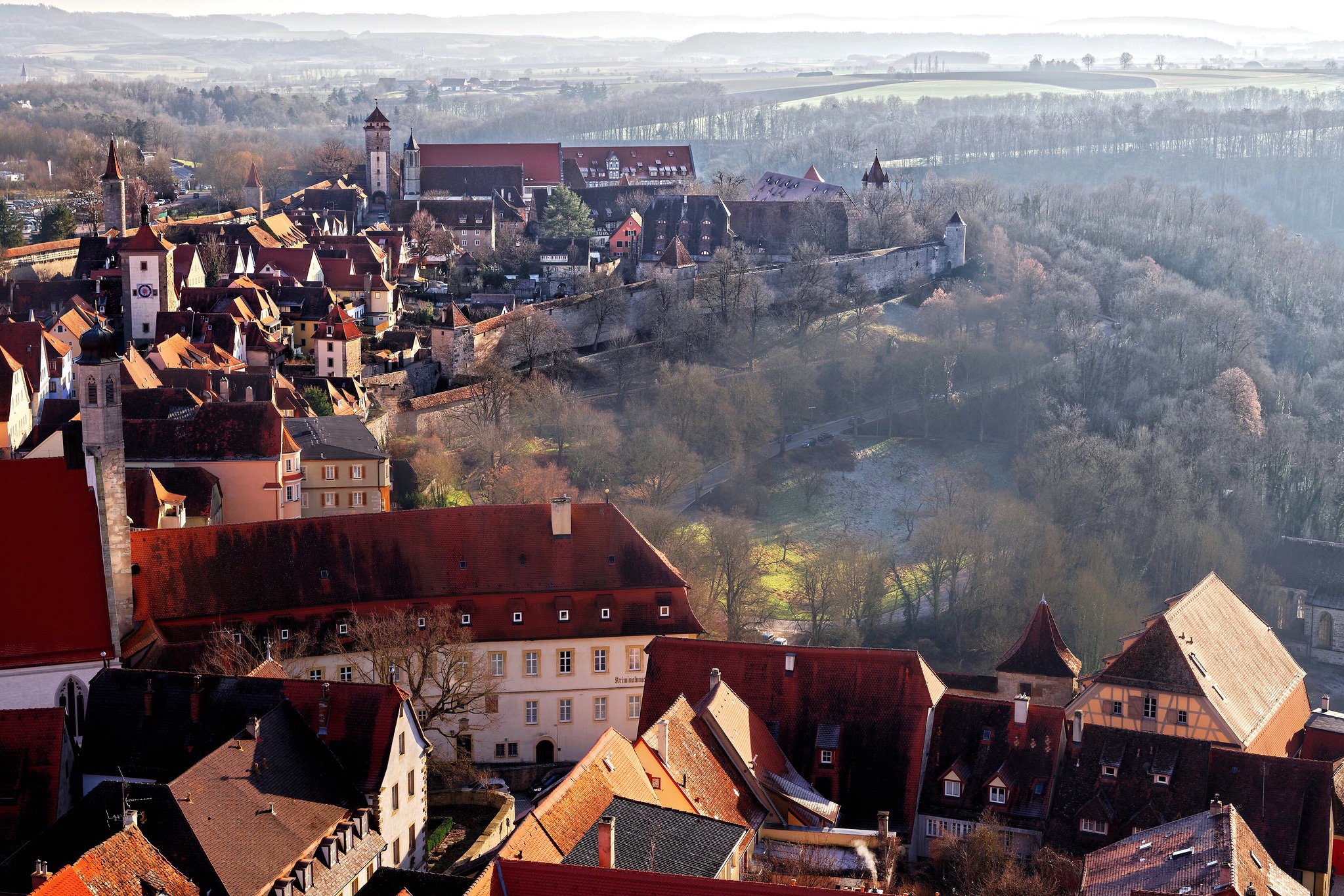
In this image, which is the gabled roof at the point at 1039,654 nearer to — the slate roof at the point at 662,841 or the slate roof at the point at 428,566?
the slate roof at the point at 428,566

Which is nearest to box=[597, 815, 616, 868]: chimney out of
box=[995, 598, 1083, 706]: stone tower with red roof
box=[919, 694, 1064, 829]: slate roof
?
box=[919, 694, 1064, 829]: slate roof

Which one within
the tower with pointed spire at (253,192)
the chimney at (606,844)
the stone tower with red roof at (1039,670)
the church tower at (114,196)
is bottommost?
the stone tower with red roof at (1039,670)

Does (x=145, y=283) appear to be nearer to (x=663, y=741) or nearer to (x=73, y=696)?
(x=73, y=696)

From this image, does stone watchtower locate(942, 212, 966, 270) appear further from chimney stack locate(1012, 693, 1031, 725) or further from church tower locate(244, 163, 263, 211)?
chimney stack locate(1012, 693, 1031, 725)

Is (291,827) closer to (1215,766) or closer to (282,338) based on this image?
(1215,766)

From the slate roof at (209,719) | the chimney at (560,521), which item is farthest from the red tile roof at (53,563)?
the chimney at (560,521)
